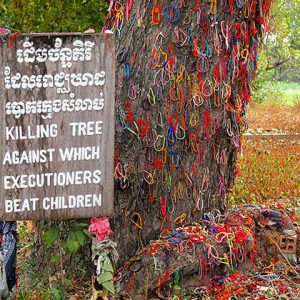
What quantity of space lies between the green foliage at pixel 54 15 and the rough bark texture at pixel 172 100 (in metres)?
4.36

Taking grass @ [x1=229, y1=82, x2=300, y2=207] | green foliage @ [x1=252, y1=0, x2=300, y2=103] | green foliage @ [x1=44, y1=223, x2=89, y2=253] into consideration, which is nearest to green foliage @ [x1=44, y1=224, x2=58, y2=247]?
green foliage @ [x1=44, y1=223, x2=89, y2=253]

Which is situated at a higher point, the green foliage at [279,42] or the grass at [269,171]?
the green foliage at [279,42]

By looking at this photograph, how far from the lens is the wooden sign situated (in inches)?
139

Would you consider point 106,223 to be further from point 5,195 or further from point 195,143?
point 195,143

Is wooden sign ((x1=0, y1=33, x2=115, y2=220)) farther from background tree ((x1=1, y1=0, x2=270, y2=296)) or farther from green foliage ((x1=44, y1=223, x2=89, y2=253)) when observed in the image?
background tree ((x1=1, y1=0, x2=270, y2=296))

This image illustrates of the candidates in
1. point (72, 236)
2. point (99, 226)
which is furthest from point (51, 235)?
point (99, 226)

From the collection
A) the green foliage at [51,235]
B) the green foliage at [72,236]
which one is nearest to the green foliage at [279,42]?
the green foliage at [72,236]

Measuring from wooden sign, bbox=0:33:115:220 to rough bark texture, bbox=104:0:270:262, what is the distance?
855 mm

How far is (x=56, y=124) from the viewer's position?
3621mm

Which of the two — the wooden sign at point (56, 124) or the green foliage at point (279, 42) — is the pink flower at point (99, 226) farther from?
the green foliage at point (279, 42)

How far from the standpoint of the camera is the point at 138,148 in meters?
4.60

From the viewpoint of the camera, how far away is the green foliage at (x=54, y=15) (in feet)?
29.7

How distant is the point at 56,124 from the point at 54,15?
19.3ft

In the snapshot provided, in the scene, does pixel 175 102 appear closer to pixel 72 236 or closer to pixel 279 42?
pixel 72 236
